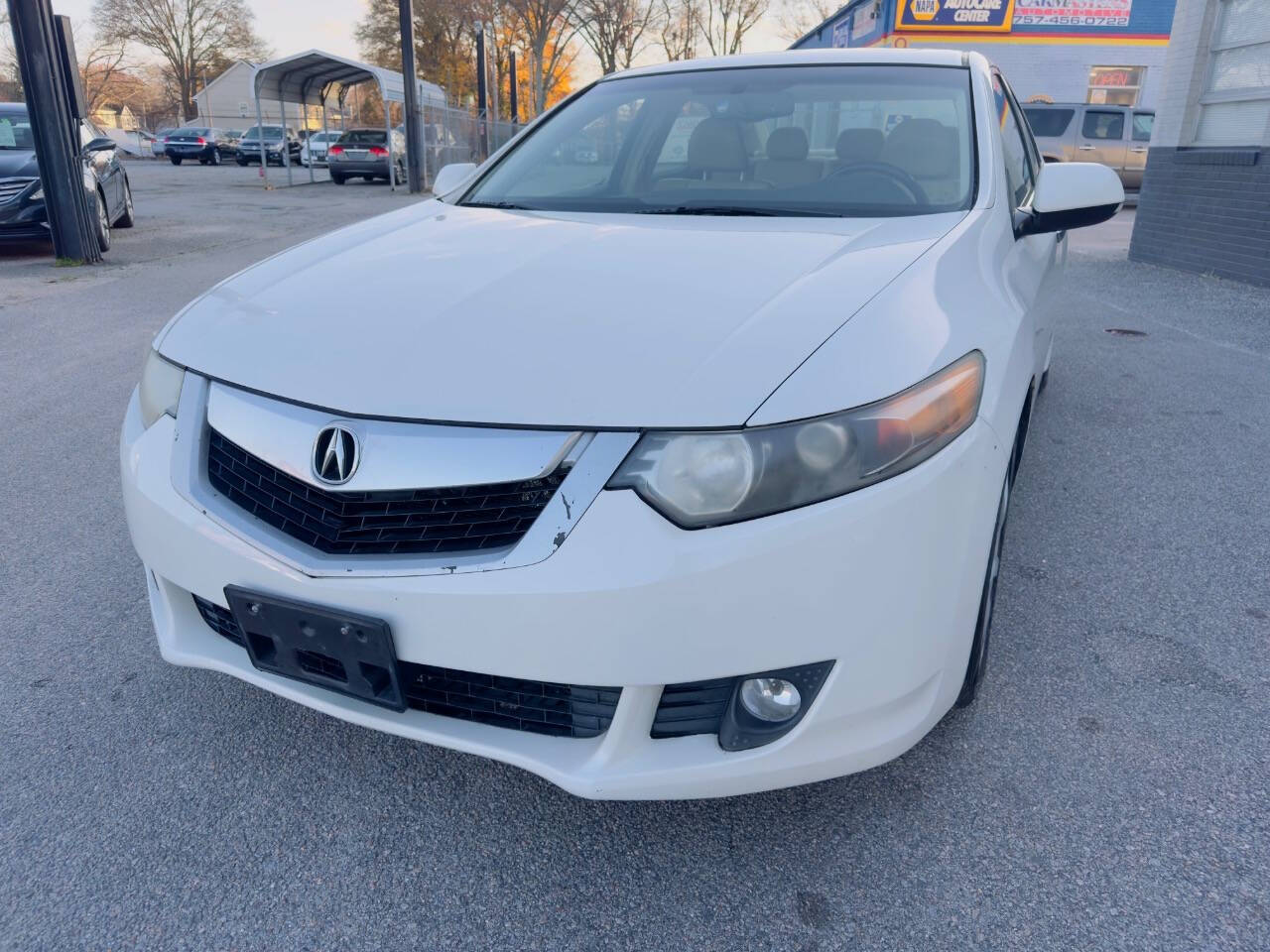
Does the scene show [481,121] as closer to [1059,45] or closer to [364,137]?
[364,137]

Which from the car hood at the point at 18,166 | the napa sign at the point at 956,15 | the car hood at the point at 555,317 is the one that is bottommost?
the car hood at the point at 18,166

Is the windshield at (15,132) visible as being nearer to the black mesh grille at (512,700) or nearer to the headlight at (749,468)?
the black mesh grille at (512,700)

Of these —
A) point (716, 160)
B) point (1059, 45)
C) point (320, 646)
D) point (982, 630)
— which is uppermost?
point (1059, 45)

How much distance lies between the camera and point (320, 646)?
159 centimetres

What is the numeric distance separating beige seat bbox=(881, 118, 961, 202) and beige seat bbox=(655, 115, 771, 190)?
0.38 meters

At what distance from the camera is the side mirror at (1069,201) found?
2537 millimetres

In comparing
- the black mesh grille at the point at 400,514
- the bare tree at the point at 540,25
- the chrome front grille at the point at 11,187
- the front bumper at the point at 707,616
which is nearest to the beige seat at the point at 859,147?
the front bumper at the point at 707,616

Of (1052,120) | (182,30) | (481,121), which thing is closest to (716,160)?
(1052,120)

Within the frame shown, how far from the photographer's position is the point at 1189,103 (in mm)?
9695

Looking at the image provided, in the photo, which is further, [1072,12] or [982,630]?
[1072,12]

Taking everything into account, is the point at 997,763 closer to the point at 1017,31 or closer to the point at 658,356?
the point at 658,356

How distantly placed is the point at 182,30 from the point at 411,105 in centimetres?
4873

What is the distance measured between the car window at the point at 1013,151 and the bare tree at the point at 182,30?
62915mm

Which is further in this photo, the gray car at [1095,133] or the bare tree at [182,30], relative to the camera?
the bare tree at [182,30]
